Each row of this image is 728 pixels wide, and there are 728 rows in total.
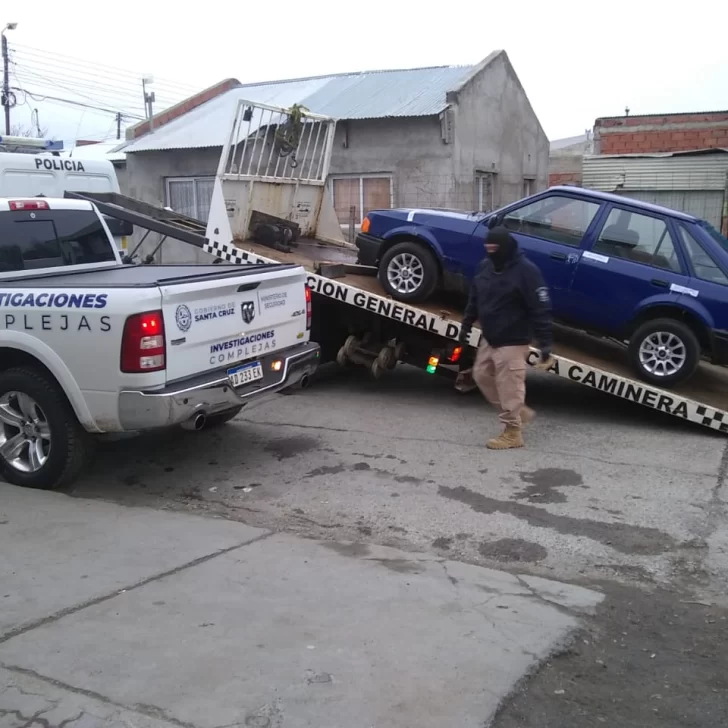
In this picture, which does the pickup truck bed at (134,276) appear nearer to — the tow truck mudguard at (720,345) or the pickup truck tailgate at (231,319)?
the pickup truck tailgate at (231,319)

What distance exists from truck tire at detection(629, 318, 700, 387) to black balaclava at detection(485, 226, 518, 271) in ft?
5.90

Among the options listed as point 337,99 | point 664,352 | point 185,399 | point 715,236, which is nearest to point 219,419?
point 185,399

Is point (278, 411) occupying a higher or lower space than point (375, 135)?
lower

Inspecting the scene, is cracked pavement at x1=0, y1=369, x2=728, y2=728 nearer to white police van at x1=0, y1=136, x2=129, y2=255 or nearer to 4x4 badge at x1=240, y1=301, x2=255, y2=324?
4x4 badge at x1=240, y1=301, x2=255, y2=324

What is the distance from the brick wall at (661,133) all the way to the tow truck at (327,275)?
48.0 ft

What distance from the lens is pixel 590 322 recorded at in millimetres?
8328

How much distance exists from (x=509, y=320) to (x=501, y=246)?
60 cm

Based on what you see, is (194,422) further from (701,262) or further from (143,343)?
(701,262)

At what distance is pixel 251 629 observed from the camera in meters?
4.02

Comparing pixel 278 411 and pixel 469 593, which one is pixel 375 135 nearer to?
pixel 278 411

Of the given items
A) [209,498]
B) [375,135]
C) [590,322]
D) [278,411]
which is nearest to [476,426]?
[590,322]

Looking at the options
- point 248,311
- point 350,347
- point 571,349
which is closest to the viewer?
point 248,311

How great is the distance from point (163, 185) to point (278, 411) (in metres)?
13.4

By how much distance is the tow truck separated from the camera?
8.16 metres
